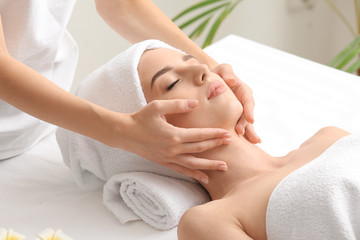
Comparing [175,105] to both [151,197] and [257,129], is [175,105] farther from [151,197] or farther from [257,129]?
[257,129]

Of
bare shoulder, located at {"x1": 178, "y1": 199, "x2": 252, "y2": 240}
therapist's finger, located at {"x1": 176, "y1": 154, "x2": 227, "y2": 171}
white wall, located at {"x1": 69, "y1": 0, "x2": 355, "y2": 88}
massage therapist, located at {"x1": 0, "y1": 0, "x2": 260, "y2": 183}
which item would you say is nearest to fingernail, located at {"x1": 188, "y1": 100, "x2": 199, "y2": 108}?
massage therapist, located at {"x1": 0, "y1": 0, "x2": 260, "y2": 183}

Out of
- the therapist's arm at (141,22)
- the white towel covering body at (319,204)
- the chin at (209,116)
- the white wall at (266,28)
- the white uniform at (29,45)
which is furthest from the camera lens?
the white wall at (266,28)

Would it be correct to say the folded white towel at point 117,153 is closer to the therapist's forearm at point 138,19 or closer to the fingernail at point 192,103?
the fingernail at point 192,103

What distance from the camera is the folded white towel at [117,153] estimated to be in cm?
136

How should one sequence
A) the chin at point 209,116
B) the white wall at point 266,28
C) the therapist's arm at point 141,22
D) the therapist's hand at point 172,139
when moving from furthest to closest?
the white wall at point 266,28 < the therapist's arm at point 141,22 < the chin at point 209,116 < the therapist's hand at point 172,139

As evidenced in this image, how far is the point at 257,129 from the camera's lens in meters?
1.73

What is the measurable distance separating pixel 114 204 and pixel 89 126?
0.82ft

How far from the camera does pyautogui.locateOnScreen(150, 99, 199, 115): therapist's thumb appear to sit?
1244 mm

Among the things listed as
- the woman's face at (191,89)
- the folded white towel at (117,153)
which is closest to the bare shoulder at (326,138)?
the woman's face at (191,89)

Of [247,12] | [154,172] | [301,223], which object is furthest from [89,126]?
[247,12]

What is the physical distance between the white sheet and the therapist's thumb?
0.30 meters

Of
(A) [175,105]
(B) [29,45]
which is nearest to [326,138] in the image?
(A) [175,105]

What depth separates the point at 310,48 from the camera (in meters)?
3.47

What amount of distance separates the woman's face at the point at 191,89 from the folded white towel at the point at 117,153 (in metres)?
0.04
